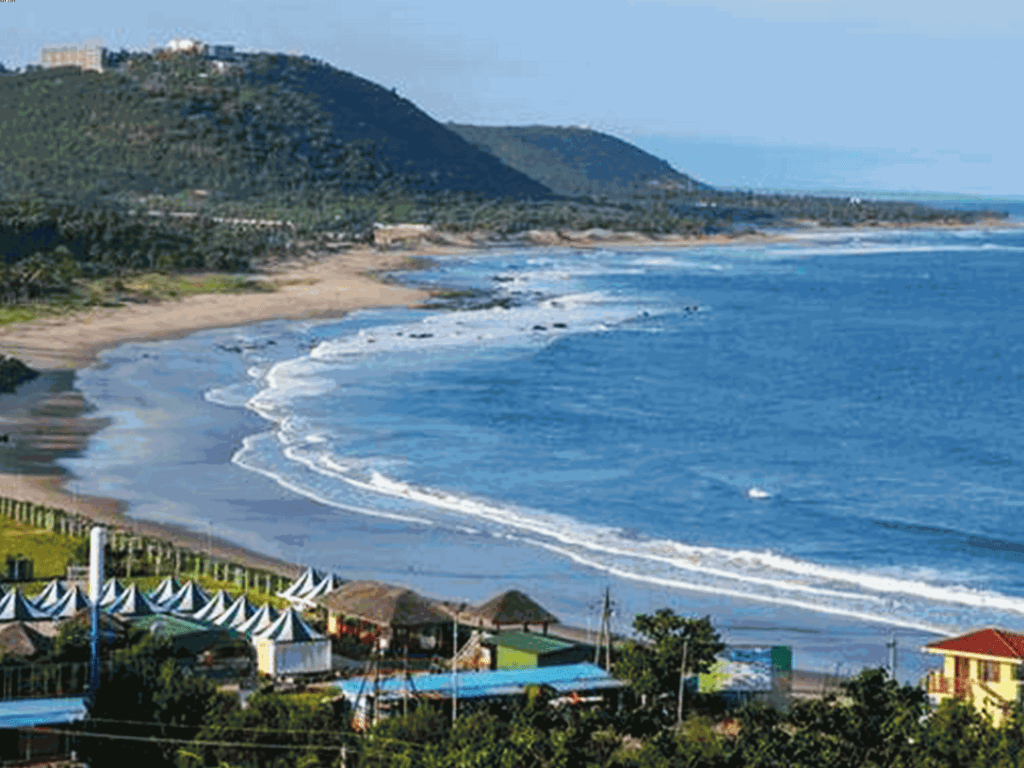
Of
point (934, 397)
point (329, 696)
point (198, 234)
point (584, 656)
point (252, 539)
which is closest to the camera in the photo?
point (329, 696)

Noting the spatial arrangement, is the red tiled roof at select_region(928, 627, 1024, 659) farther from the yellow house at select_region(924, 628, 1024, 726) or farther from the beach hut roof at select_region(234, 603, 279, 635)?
Result: the beach hut roof at select_region(234, 603, 279, 635)

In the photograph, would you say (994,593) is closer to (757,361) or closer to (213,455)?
(213,455)

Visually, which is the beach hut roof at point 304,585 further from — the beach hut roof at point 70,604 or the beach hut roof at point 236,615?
the beach hut roof at point 70,604

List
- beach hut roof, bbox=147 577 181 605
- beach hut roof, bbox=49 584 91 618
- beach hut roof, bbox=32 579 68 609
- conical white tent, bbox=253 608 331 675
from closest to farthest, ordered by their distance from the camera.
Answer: conical white tent, bbox=253 608 331 675, beach hut roof, bbox=49 584 91 618, beach hut roof, bbox=32 579 68 609, beach hut roof, bbox=147 577 181 605

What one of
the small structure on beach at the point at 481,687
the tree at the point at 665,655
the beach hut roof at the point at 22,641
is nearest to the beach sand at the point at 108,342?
the beach hut roof at the point at 22,641

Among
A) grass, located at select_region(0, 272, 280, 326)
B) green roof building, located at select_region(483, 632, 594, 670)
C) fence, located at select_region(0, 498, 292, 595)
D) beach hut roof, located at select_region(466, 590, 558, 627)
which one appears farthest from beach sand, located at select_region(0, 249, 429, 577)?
green roof building, located at select_region(483, 632, 594, 670)

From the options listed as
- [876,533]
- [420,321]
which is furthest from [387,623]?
[420,321]
